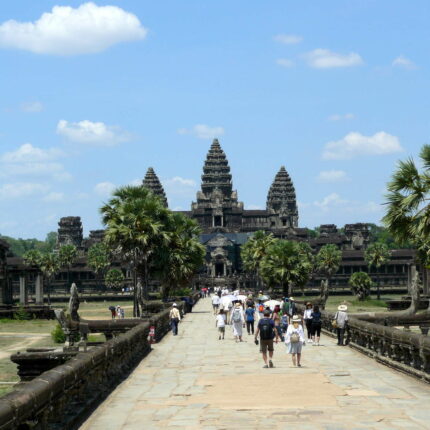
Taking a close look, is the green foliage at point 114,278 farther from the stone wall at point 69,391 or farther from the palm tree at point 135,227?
the stone wall at point 69,391

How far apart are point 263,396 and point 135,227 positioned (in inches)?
1568

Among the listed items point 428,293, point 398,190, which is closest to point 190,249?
point 428,293

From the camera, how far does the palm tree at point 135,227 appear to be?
5644cm

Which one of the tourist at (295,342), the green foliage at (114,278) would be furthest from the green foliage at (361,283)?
the tourist at (295,342)

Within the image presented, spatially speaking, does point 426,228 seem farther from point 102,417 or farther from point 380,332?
point 102,417

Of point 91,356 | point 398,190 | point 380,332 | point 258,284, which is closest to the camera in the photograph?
point 91,356

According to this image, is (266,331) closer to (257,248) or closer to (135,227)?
(135,227)

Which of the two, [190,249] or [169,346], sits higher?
[190,249]

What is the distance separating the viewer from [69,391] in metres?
14.9

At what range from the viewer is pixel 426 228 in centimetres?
2677

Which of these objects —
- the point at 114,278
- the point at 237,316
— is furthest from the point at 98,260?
the point at 237,316

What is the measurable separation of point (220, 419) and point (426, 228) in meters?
13.8

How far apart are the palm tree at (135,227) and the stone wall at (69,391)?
105 feet

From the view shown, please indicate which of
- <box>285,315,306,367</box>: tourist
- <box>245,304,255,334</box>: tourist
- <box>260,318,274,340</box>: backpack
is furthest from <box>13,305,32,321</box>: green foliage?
<box>285,315,306,367</box>: tourist
